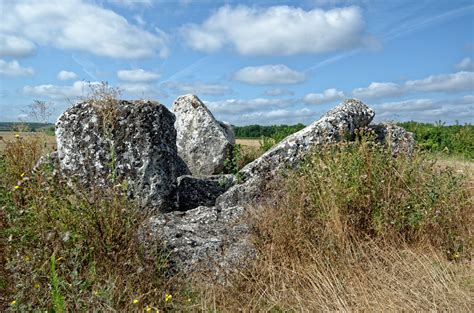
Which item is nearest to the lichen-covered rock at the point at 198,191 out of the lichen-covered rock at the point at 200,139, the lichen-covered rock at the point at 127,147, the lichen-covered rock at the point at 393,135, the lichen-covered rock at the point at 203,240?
the lichen-covered rock at the point at 127,147

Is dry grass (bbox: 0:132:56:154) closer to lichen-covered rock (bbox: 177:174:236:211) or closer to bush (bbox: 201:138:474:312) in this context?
lichen-covered rock (bbox: 177:174:236:211)

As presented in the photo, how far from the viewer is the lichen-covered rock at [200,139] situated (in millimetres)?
9195

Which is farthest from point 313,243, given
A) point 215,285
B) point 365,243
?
point 215,285

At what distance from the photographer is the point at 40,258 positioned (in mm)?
4090

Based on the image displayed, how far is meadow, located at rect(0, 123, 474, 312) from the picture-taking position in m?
3.96

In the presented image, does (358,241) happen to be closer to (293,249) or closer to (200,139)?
(293,249)

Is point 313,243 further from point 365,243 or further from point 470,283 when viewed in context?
point 470,283

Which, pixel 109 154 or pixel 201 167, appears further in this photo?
pixel 201 167

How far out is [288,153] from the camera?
22.2 ft

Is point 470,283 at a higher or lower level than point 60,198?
lower

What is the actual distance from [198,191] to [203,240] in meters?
1.96

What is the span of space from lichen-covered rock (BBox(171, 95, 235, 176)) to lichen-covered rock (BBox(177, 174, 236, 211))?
1984 mm

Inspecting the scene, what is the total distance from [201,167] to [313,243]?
15.0 ft

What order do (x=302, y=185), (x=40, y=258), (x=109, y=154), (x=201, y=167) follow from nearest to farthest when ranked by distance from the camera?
1. (x=40, y=258)
2. (x=302, y=185)
3. (x=109, y=154)
4. (x=201, y=167)
